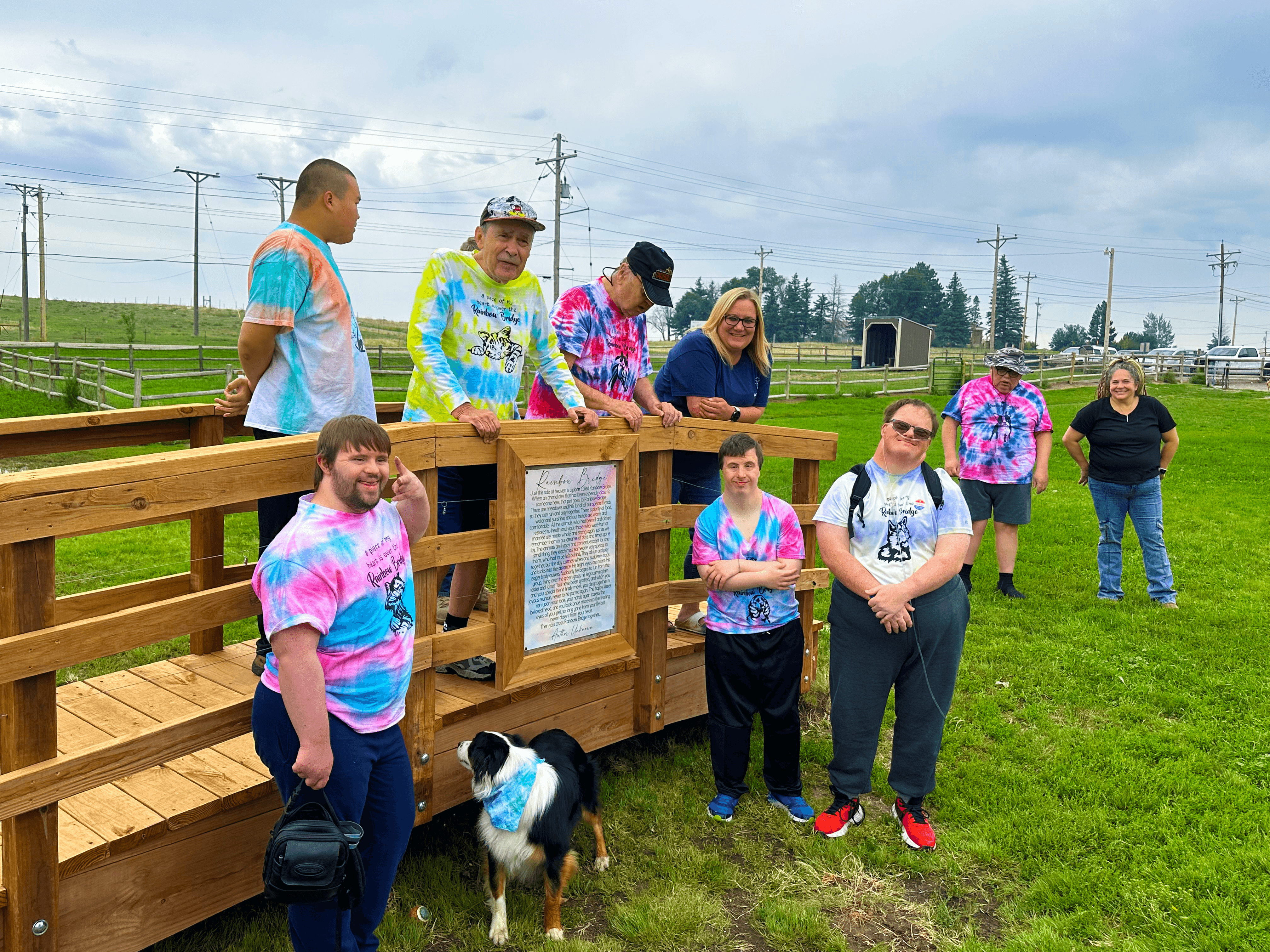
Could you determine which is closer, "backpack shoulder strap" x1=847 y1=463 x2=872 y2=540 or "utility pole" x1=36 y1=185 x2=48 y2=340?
"backpack shoulder strap" x1=847 y1=463 x2=872 y2=540

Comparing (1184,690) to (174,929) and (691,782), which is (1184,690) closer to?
(691,782)

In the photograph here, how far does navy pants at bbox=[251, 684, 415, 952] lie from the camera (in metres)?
2.63

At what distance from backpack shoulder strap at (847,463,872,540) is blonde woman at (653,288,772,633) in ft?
3.13

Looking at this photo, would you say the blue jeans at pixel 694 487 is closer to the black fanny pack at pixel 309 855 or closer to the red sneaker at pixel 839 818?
the red sneaker at pixel 839 818

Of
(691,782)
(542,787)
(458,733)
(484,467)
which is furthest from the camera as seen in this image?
(691,782)

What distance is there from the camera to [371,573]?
8.72 ft

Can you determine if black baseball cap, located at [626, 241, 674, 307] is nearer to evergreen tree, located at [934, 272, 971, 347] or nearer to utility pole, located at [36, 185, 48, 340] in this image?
utility pole, located at [36, 185, 48, 340]

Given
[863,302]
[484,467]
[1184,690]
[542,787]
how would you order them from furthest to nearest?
[863,302], [1184,690], [484,467], [542,787]

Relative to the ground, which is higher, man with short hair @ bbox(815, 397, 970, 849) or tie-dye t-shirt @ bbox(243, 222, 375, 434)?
tie-dye t-shirt @ bbox(243, 222, 375, 434)

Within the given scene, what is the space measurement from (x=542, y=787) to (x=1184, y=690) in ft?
14.2

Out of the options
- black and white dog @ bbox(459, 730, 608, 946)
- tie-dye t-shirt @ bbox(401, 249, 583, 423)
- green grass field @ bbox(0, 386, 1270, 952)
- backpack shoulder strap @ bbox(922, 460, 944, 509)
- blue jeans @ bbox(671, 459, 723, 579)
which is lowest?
green grass field @ bbox(0, 386, 1270, 952)

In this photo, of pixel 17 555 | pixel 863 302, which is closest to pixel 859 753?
pixel 17 555

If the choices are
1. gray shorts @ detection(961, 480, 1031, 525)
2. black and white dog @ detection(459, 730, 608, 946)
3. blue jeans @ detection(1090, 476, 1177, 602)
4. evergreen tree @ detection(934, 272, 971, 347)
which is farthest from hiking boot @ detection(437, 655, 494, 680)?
evergreen tree @ detection(934, 272, 971, 347)

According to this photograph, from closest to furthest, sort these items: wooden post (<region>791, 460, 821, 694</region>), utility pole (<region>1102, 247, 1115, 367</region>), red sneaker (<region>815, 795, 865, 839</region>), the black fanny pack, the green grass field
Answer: the black fanny pack < the green grass field < red sneaker (<region>815, 795, 865, 839</region>) < wooden post (<region>791, 460, 821, 694</region>) < utility pole (<region>1102, 247, 1115, 367</region>)
